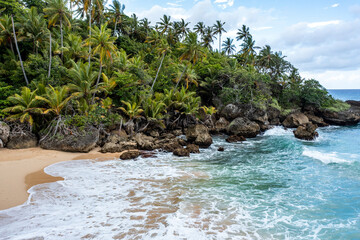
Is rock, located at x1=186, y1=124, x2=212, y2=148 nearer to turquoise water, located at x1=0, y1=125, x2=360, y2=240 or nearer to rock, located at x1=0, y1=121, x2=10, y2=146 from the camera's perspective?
turquoise water, located at x1=0, y1=125, x2=360, y2=240

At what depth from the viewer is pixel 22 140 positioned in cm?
1487

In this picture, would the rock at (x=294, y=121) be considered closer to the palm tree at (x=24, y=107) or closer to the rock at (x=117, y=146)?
the rock at (x=117, y=146)

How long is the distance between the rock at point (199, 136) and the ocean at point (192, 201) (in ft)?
15.2

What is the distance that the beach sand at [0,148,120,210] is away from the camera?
8.28 meters

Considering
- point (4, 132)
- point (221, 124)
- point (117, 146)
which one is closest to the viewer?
point (4, 132)

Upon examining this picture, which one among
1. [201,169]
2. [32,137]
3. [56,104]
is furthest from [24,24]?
[201,169]

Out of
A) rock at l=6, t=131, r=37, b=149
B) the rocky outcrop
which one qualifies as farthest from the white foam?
rock at l=6, t=131, r=37, b=149

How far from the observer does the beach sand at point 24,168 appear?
27.2ft

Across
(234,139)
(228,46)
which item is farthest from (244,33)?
(234,139)

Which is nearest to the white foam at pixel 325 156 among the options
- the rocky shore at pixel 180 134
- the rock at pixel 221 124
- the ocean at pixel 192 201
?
the ocean at pixel 192 201

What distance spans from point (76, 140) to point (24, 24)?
14.0 m

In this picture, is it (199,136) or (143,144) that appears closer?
(143,144)

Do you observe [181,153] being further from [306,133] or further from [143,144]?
[306,133]

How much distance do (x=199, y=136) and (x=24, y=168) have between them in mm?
13633
